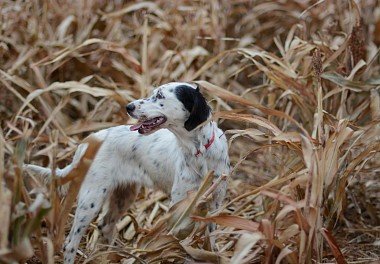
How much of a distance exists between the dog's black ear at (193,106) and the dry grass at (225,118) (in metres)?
0.16

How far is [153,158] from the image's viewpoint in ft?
12.6

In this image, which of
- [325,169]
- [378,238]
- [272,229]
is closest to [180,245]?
[272,229]

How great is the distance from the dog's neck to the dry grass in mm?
117

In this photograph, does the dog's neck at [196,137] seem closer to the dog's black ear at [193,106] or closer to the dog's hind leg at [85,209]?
the dog's black ear at [193,106]

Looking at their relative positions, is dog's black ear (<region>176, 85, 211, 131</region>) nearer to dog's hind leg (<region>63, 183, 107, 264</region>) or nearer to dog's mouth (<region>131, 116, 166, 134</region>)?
dog's mouth (<region>131, 116, 166, 134</region>)

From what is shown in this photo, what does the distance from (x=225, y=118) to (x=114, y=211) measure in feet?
3.08

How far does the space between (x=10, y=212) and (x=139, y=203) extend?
206 cm

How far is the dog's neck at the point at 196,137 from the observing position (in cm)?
358

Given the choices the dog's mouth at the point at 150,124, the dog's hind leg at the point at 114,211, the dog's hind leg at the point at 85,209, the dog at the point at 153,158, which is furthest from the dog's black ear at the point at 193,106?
the dog's hind leg at the point at 114,211

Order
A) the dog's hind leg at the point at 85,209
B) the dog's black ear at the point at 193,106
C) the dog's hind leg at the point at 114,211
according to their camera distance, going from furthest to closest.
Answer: the dog's hind leg at the point at 114,211 < the dog's hind leg at the point at 85,209 < the dog's black ear at the point at 193,106

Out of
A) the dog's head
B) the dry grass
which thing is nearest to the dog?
the dog's head

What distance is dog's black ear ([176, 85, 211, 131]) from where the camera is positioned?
349cm

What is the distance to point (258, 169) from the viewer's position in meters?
5.35

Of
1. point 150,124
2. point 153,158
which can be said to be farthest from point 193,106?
point 153,158
